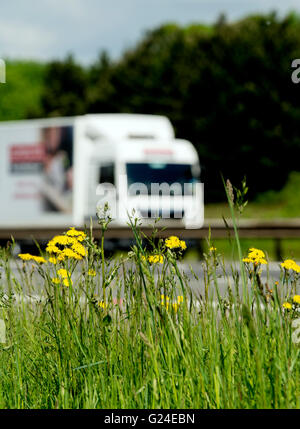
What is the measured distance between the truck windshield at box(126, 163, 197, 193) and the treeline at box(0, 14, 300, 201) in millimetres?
14613

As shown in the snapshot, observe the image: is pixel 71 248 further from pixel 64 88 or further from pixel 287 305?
pixel 64 88

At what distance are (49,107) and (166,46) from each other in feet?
25.6

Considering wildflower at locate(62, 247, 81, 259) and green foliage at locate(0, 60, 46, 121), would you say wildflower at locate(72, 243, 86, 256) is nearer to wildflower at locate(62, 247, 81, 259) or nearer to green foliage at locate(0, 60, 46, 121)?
wildflower at locate(62, 247, 81, 259)

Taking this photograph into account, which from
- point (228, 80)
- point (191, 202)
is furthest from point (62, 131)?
point (228, 80)

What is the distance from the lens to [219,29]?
147ft

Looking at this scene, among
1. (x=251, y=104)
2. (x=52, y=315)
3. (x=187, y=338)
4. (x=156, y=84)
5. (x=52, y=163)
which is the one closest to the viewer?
(x=187, y=338)

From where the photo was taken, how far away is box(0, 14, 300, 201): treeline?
126 feet

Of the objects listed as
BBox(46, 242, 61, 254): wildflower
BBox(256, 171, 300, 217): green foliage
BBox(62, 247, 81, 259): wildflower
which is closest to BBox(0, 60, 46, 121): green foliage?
BBox(256, 171, 300, 217): green foliage

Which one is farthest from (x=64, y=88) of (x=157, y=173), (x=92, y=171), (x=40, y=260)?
(x=40, y=260)

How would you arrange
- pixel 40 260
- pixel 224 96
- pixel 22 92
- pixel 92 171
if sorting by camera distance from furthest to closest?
pixel 22 92 < pixel 224 96 < pixel 92 171 < pixel 40 260

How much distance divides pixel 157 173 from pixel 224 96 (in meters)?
21.0

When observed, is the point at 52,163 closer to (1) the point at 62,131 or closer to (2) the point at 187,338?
(1) the point at 62,131

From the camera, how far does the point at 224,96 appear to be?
131ft

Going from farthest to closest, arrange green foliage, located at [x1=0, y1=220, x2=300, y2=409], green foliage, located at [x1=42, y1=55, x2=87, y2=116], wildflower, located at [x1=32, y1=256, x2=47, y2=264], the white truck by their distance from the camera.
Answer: green foliage, located at [x1=42, y1=55, x2=87, y2=116] → the white truck → wildflower, located at [x1=32, y1=256, x2=47, y2=264] → green foliage, located at [x1=0, y1=220, x2=300, y2=409]
